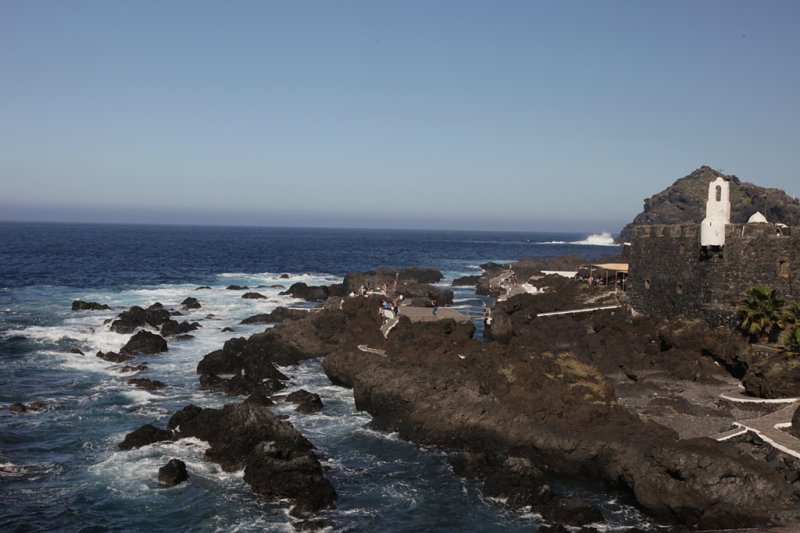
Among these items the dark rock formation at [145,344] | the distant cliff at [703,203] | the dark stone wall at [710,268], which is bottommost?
the dark rock formation at [145,344]

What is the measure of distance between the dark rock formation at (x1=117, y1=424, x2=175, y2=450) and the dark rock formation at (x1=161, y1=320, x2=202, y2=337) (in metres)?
22.0

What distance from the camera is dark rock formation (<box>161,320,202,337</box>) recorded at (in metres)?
46.5

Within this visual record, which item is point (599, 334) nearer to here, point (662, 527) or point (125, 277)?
point (662, 527)

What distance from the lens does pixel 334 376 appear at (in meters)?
34.2

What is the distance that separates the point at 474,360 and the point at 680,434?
350 inches

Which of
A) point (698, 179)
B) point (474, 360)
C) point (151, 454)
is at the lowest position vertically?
point (151, 454)

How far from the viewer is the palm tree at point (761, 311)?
103 feet

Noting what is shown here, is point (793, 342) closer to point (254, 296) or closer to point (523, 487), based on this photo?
point (523, 487)

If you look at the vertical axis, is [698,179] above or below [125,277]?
above

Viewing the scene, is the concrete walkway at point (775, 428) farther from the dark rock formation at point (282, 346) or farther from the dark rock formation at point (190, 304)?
the dark rock formation at point (190, 304)

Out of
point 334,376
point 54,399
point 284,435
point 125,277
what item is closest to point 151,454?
point 284,435

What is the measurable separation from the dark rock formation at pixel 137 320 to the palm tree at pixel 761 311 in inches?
1408

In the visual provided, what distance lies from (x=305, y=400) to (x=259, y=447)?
7.95 metres

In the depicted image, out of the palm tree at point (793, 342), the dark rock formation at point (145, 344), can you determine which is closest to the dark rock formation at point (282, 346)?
the dark rock formation at point (145, 344)
